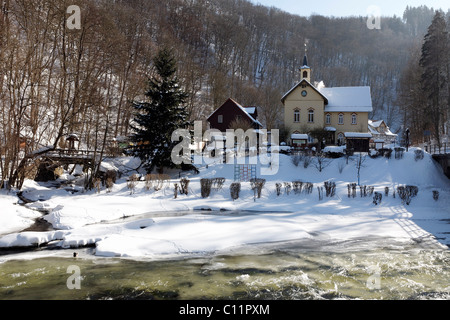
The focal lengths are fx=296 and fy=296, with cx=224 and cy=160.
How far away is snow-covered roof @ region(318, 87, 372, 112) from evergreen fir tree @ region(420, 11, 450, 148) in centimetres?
660

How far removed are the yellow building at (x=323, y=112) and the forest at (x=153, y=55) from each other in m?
10.8

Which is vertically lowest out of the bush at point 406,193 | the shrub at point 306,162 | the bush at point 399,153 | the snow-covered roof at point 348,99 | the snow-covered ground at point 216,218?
the snow-covered ground at point 216,218

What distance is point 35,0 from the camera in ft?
72.8

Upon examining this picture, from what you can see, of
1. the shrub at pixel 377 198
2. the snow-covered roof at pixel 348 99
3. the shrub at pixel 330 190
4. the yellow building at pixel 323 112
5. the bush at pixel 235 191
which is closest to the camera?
the shrub at pixel 377 198

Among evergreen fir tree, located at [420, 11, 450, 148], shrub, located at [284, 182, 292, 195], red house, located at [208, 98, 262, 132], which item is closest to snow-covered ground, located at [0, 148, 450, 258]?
shrub, located at [284, 182, 292, 195]

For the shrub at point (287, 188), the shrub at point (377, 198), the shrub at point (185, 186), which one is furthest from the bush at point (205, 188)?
the shrub at point (377, 198)

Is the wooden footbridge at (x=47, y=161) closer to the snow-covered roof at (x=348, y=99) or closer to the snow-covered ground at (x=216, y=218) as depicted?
the snow-covered ground at (x=216, y=218)

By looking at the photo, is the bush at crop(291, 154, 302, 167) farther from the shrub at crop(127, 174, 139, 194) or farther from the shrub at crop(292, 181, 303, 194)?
the shrub at crop(127, 174, 139, 194)

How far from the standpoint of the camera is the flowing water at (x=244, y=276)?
6141 mm

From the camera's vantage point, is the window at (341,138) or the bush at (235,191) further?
the window at (341,138)

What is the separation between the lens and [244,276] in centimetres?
704

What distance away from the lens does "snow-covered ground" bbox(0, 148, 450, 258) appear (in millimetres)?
9555

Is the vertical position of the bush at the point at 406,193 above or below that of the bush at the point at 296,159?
below
